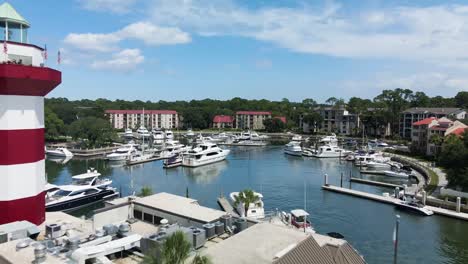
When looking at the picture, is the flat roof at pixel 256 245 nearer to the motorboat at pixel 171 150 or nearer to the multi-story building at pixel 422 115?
the motorboat at pixel 171 150

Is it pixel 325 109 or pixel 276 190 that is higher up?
pixel 325 109

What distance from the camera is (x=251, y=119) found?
161 m

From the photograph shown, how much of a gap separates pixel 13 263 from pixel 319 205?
3434cm

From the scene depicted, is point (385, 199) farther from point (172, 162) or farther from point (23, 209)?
point (172, 162)

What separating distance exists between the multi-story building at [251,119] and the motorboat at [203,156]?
82.2 m

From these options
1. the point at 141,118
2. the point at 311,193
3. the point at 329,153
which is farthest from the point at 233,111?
the point at 311,193

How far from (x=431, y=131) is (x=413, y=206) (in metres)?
44.0

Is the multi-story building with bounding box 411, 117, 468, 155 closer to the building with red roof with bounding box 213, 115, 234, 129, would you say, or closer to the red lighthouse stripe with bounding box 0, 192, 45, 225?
the red lighthouse stripe with bounding box 0, 192, 45, 225

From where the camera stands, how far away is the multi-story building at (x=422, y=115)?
103938mm

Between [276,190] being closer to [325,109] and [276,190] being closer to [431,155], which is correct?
[431,155]

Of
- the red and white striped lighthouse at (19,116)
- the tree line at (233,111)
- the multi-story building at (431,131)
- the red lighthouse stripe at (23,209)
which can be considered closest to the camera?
the red and white striped lighthouse at (19,116)

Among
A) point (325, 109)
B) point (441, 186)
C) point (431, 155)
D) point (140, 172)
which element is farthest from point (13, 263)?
point (325, 109)

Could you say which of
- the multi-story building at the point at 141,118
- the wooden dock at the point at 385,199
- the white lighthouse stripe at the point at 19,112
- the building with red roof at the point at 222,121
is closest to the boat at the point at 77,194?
the white lighthouse stripe at the point at 19,112

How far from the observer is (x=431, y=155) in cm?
7169
